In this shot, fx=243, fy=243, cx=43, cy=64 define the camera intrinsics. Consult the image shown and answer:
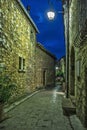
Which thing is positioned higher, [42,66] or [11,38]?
[11,38]

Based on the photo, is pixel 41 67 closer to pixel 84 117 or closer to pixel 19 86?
pixel 19 86

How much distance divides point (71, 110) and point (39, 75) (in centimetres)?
1447

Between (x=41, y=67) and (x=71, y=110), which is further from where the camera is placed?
(x=41, y=67)

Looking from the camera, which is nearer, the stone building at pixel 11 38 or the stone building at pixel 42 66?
the stone building at pixel 11 38

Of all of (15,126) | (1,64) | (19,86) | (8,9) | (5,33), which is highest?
(8,9)

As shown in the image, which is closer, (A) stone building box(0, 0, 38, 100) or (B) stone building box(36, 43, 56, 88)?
(A) stone building box(0, 0, 38, 100)

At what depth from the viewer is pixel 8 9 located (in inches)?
408

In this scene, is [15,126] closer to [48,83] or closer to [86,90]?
[86,90]

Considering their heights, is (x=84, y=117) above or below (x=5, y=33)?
below

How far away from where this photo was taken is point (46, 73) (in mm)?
25500

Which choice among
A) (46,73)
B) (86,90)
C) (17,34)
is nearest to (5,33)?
(17,34)

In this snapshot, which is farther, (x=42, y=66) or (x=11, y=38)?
(x=42, y=66)

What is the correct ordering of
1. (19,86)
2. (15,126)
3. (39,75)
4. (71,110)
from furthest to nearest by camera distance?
(39,75) < (19,86) < (71,110) < (15,126)

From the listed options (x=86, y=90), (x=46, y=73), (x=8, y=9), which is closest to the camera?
(x=86, y=90)
